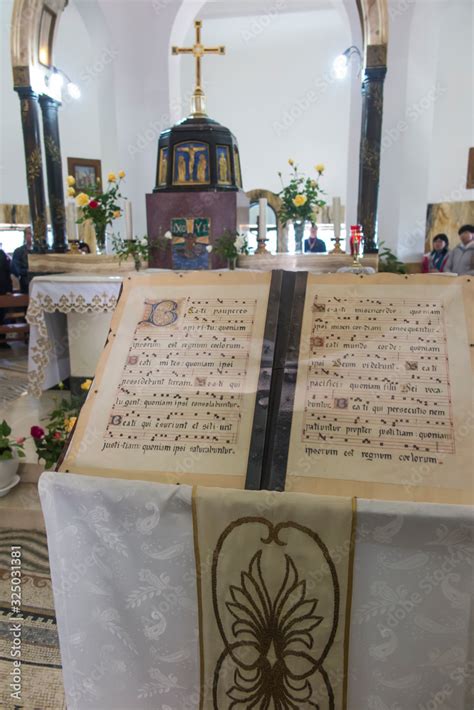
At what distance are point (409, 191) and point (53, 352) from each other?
195 inches

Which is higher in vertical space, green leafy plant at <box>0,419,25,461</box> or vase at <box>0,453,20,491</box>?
green leafy plant at <box>0,419,25,461</box>

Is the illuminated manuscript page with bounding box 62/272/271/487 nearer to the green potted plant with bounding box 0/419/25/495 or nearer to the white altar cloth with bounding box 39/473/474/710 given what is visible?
the white altar cloth with bounding box 39/473/474/710

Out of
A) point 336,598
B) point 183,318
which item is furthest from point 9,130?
point 336,598

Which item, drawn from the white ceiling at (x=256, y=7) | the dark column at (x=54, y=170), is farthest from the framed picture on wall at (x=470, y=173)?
the dark column at (x=54, y=170)

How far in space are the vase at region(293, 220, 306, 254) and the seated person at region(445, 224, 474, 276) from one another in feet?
7.55

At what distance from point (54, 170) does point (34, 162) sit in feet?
1.22

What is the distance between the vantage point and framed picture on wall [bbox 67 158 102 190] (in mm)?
9442

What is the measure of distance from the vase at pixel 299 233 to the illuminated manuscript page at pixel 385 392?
3.80 m

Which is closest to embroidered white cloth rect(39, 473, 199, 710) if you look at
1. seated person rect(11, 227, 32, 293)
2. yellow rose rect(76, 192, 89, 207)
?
yellow rose rect(76, 192, 89, 207)

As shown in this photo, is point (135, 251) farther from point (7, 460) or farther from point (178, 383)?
point (178, 383)

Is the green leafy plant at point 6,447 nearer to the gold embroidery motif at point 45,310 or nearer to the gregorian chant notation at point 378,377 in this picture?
the gold embroidery motif at point 45,310

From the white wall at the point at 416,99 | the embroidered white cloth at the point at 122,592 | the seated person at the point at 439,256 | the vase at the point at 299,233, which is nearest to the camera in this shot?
the embroidered white cloth at the point at 122,592

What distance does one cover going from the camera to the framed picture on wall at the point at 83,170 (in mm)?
9442

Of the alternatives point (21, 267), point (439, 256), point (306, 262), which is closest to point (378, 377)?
point (306, 262)
